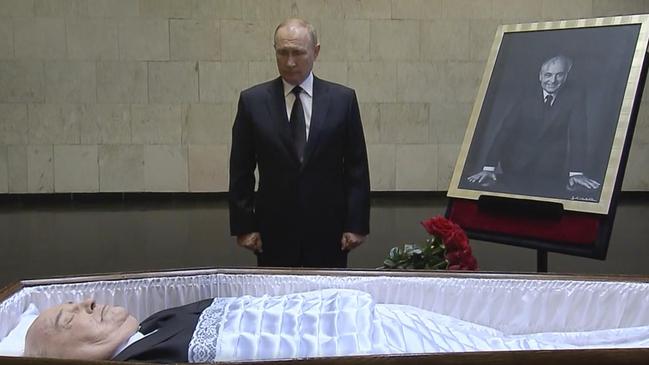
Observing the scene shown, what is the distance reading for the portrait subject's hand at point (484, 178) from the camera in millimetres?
3162

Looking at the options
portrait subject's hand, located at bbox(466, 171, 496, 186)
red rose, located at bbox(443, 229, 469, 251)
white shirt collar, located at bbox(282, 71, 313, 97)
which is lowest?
red rose, located at bbox(443, 229, 469, 251)

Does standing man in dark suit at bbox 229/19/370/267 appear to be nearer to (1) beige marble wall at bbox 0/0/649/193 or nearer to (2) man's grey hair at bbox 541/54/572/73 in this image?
(2) man's grey hair at bbox 541/54/572/73

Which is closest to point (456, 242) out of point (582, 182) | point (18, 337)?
point (582, 182)

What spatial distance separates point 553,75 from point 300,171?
1.32 m

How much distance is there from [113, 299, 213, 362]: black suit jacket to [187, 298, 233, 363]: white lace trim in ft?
0.05

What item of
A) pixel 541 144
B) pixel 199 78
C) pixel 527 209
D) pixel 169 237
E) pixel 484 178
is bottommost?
pixel 169 237

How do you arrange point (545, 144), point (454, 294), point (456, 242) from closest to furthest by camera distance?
1. point (454, 294)
2. point (456, 242)
3. point (545, 144)

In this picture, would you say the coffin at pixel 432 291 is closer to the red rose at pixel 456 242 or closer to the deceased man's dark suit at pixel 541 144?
the red rose at pixel 456 242

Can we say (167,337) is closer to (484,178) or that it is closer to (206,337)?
(206,337)

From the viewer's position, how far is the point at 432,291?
83.8 inches

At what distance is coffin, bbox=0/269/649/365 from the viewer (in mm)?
2049

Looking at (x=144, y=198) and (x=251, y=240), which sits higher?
(x=251, y=240)

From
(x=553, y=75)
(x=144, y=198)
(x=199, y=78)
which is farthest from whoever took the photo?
(x=144, y=198)

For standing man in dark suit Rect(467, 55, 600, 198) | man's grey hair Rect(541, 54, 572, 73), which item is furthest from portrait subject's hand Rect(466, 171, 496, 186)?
man's grey hair Rect(541, 54, 572, 73)
